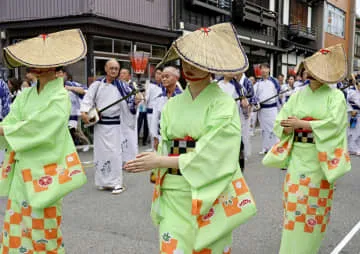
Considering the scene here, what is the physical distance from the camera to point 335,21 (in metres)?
30.9

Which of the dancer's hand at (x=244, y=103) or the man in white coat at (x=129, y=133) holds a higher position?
the dancer's hand at (x=244, y=103)

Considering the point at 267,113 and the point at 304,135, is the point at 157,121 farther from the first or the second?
the point at 267,113

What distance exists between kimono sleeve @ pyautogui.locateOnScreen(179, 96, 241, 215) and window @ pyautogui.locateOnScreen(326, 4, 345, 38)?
29336 millimetres

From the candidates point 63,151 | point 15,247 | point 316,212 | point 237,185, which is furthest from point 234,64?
point 15,247

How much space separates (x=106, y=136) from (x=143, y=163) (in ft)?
12.9

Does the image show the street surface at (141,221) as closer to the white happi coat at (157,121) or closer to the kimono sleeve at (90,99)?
the white happi coat at (157,121)

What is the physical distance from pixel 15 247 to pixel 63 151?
718 mm

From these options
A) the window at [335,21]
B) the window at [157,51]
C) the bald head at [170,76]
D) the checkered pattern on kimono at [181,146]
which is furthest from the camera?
the window at [335,21]

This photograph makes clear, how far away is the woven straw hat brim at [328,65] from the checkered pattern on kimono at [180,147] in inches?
63.9

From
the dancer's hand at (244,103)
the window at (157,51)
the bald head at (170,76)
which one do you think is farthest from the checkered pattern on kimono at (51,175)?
the window at (157,51)

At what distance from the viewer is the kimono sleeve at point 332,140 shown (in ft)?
11.4

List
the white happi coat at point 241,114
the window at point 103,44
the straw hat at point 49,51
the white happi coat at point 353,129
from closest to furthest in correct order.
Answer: the straw hat at point 49,51 < the white happi coat at point 241,114 < the white happi coat at point 353,129 < the window at point 103,44

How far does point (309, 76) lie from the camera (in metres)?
3.71

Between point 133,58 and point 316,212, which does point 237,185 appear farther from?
point 133,58
